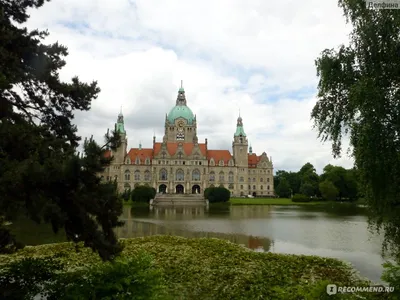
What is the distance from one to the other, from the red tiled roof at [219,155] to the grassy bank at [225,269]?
72.8 meters

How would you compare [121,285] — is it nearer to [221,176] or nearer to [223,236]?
[223,236]

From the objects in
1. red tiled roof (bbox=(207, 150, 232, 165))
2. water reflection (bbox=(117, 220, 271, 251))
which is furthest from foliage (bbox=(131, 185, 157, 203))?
water reflection (bbox=(117, 220, 271, 251))

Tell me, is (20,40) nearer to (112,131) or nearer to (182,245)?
(112,131)

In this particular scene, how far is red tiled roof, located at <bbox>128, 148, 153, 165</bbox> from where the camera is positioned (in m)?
84.8

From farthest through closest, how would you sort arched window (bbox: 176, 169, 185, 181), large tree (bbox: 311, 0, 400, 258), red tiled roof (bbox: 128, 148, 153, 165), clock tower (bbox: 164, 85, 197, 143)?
clock tower (bbox: 164, 85, 197, 143)
red tiled roof (bbox: 128, 148, 153, 165)
arched window (bbox: 176, 169, 185, 181)
large tree (bbox: 311, 0, 400, 258)

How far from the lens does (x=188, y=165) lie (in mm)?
83500

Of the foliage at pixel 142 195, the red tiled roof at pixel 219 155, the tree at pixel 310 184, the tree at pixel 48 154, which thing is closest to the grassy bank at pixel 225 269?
the tree at pixel 48 154

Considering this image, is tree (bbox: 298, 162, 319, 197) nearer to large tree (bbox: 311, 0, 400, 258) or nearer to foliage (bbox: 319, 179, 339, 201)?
foliage (bbox: 319, 179, 339, 201)

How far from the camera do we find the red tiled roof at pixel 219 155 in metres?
87.3

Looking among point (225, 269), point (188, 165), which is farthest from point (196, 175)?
point (225, 269)

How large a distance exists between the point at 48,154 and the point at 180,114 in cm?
8742

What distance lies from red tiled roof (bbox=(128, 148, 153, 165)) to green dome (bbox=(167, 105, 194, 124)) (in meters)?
12.2

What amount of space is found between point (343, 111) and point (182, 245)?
8548 millimetres

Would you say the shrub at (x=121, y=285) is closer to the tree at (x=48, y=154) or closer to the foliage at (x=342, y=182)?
the tree at (x=48, y=154)
